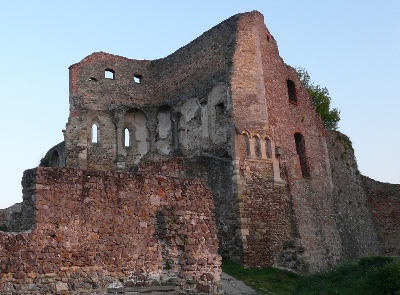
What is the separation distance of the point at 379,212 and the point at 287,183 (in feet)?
32.4

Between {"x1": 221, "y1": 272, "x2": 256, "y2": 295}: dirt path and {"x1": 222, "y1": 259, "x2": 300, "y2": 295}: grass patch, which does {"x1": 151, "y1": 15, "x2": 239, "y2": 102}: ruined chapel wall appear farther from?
{"x1": 221, "y1": 272, "x2": 256, "y2": 295}: dirt path

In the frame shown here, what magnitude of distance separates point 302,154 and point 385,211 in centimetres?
832

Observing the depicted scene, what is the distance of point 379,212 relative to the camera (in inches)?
1119

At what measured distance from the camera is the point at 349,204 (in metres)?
25.9

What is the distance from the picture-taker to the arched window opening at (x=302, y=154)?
22.9 m

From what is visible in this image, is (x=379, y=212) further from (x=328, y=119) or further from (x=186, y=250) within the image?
(x=186, y=250)

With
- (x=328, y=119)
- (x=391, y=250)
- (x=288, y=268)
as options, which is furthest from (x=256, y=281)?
(x=328, y=119)

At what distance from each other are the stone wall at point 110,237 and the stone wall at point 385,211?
1880 centimetres

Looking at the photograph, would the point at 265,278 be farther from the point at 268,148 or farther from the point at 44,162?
the point at 44,162

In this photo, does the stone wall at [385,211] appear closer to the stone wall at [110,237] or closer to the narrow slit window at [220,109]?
the narrow slit window at [220,109]

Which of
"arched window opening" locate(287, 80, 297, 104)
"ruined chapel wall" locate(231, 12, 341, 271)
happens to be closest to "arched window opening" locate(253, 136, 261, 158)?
"ruined chapel wall" locate(231, 12, 341, 271)

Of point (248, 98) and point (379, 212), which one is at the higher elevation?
point (248, 98)

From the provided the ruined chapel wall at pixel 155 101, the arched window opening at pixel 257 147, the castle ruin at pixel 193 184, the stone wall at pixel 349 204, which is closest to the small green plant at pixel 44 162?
the castle ruin at pixel 193 184

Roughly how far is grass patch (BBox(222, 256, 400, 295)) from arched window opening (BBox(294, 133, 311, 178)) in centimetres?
578
